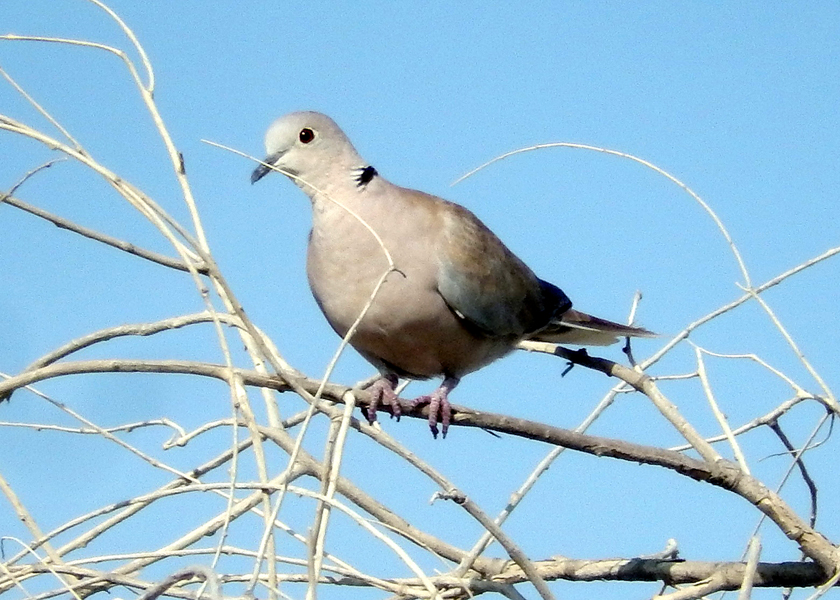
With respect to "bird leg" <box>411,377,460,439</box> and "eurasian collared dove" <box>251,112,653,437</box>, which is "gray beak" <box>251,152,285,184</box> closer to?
"eurasian collared dove" <box>251,112,653,437</box>

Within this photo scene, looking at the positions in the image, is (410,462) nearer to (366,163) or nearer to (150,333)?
(150,333)

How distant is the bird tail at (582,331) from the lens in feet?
12.8

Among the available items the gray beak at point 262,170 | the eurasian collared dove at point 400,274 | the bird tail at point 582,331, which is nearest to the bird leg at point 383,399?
the eurasian collared dove at point 400,274

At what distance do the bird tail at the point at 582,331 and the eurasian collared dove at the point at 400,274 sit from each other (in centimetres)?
1

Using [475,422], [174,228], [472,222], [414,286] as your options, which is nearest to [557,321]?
[472,222]

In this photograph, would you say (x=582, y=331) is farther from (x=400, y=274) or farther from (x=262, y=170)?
(x=262, y=170)

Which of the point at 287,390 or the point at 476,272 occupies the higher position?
the point at 476,272

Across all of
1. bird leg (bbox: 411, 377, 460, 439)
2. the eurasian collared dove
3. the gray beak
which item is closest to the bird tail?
the eurasian collared dove

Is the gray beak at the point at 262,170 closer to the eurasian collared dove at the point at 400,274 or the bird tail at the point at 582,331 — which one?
the eurasian collared dove at the point at 400,274

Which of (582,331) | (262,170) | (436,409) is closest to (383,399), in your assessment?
(436,409)

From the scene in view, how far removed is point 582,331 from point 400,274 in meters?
1.09

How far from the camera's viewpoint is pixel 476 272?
12.0ft

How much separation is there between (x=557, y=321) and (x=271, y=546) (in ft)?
8.29

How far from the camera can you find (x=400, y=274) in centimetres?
323
